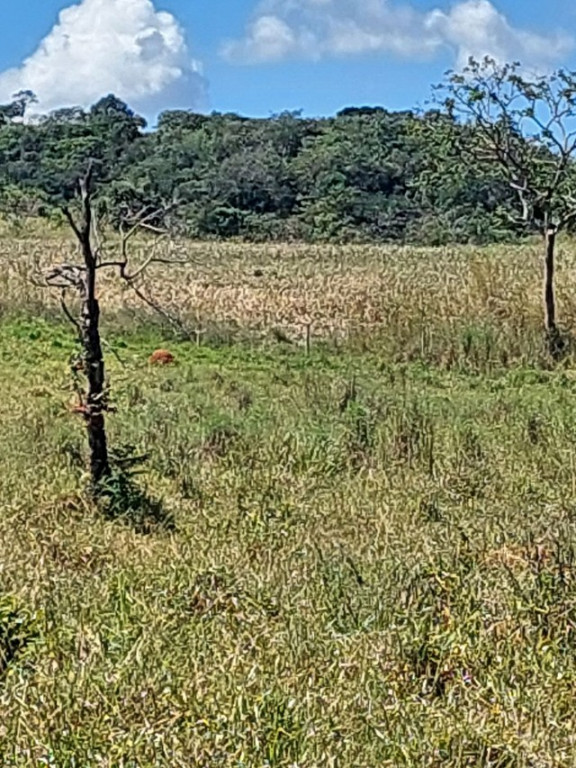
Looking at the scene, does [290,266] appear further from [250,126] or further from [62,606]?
[250,126]

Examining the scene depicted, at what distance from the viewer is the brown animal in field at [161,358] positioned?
1166cm

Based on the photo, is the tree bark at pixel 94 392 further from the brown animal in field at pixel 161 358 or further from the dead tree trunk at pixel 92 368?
the brown animal in field at pixel 161 358

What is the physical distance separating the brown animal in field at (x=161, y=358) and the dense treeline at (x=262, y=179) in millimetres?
16915

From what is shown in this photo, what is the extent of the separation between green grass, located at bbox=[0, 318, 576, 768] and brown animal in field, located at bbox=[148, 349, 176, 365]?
2642 millimetres

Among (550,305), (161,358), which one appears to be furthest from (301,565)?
(550,305)

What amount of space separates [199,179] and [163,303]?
2502 centimetres

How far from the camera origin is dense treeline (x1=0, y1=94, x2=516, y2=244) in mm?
34562

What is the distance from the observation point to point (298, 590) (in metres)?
4.45

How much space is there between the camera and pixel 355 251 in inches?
1117

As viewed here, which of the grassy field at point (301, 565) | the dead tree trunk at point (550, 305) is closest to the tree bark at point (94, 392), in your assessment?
the grassy field at point (301, 565)

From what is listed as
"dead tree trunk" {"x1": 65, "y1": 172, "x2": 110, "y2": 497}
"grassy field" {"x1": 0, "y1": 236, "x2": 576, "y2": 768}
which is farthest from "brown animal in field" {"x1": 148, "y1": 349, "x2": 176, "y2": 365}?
"dead tree trunk" {"x1": 65, "y1": 172, "x2": 110, "y2": 497}

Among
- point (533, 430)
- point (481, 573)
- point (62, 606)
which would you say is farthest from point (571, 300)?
point (62, 606)

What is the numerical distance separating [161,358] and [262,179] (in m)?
30.4

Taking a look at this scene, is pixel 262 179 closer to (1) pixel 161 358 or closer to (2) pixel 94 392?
(1) pixel 161 358
